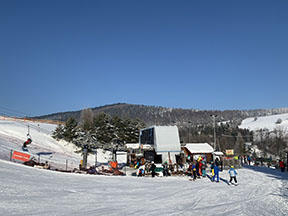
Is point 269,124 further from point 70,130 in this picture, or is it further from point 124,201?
point 124,201

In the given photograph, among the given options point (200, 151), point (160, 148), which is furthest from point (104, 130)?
point (160, 148)

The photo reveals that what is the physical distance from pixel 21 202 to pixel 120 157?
44744 millimetres

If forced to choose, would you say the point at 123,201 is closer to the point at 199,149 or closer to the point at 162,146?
the point at 162,146

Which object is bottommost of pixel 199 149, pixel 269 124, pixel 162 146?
Answer: pixel 199 149

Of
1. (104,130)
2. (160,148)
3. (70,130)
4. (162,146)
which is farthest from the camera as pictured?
(104,130)

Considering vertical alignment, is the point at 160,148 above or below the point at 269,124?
below

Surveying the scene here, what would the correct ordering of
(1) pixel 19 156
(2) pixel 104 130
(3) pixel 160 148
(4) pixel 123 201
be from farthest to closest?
(2) pixel 104 130 < (3) pixel 160 148 < (1) pixel 19 156 < (4) pixel 123 201

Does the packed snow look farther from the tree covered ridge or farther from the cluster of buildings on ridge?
the tree covered ridge

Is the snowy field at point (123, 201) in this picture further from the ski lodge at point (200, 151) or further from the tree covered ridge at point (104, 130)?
the tree covered ridge at point (104, 130)

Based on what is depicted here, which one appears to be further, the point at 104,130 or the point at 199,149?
the point at 104,130

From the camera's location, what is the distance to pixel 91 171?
2294 centimetres

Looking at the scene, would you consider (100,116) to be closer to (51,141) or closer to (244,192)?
(51,141)

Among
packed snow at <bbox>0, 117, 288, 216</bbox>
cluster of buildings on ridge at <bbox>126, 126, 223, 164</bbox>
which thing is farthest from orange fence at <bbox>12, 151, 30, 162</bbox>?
cluster of buildings on ridge at <bbox>126, 126, 223, 164</bbox>

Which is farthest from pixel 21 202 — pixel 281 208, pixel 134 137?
pixel 134 137
